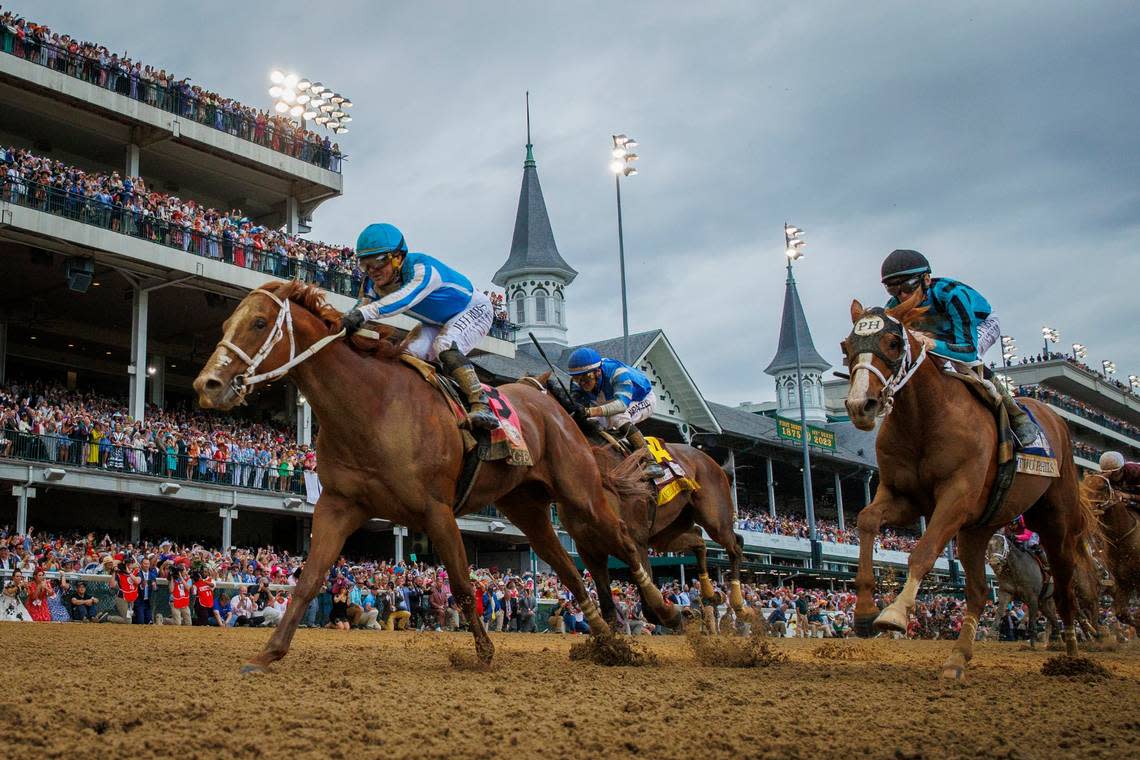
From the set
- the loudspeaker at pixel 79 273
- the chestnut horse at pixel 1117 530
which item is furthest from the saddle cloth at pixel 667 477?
the loudspeaker at pixel 79 273

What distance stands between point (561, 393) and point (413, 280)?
12.0 feet

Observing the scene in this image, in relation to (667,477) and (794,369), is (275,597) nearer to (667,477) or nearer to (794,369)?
(667,477)

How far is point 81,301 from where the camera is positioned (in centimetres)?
3334

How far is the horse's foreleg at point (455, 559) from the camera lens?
7488 mm

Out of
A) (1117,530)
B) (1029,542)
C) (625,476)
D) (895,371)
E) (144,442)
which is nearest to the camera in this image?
(895,371)

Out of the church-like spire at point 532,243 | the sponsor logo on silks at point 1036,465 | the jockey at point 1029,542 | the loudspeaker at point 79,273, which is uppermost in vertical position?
the church-like spire at point 532,243

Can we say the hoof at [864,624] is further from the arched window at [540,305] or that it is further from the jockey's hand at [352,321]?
the arched window at [540,305]

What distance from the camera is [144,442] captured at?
87.7ft

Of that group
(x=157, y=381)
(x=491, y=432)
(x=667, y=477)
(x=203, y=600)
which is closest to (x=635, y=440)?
(x=667, y=477)

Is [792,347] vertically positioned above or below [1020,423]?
above

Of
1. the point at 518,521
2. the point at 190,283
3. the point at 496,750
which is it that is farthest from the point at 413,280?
the point at 190,283

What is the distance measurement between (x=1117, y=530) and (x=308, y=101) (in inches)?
1277

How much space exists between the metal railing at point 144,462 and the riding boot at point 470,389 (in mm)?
19758

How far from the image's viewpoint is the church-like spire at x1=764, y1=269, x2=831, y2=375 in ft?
323
